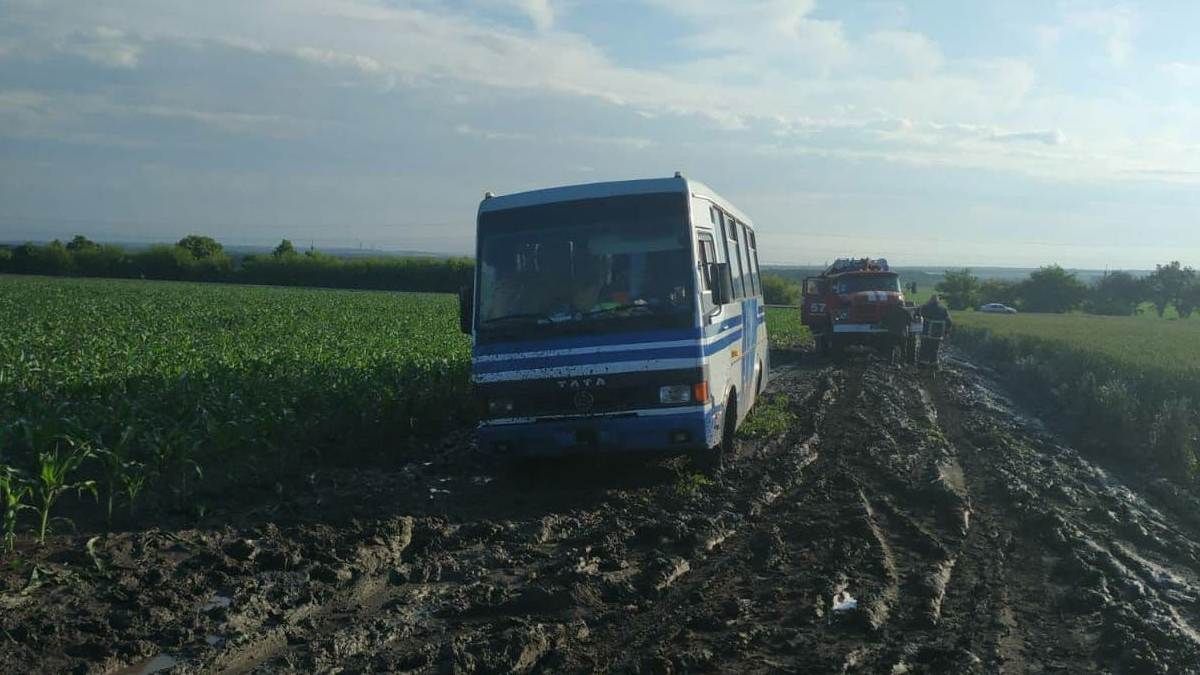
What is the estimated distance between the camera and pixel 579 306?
9617 mm

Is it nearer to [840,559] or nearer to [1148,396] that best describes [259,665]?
[840,559]

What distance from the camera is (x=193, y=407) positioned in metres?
10.3

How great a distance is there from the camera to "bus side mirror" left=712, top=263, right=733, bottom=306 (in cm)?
1009

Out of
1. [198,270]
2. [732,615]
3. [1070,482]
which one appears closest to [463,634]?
[732,615]

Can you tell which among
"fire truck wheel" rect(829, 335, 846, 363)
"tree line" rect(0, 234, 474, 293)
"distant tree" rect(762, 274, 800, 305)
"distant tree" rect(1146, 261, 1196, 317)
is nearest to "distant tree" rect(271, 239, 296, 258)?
"tree line" rect(0, 234, 474, 293)

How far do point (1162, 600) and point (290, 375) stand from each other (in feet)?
34.1

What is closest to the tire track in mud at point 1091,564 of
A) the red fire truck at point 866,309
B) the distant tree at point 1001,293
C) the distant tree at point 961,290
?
the red fire truck at point 866,309

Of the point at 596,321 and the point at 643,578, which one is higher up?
the point at 596,321

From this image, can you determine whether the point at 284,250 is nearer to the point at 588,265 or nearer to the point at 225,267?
the point at 225,267

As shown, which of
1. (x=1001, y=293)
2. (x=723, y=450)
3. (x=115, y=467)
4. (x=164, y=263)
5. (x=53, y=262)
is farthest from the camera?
(x=1001, y=293)

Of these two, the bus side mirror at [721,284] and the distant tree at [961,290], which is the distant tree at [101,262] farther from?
the distant tree at [961,290]

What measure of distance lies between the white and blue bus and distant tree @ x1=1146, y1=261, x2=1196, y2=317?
11786 centimetres

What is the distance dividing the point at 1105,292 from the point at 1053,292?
222 inches

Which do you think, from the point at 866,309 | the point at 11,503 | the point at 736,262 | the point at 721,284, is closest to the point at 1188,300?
the point at 866,309
